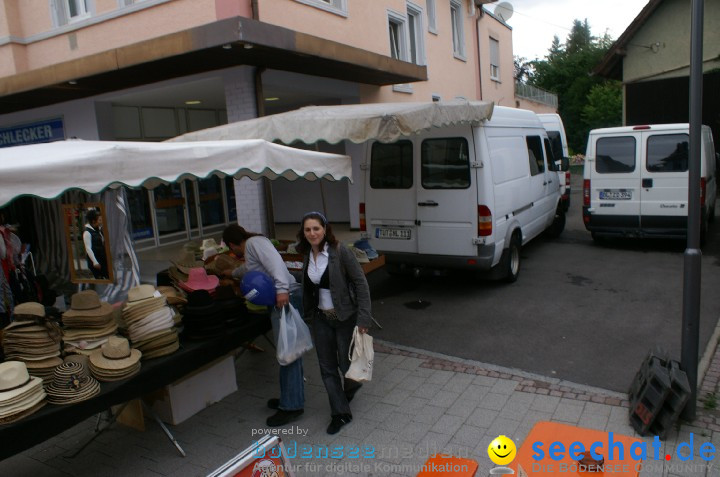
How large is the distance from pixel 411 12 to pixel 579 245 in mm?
8629

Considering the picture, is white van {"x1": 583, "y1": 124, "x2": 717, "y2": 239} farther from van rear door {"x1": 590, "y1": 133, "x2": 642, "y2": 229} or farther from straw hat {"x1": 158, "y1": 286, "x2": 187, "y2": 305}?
straw hat {"x1": 158, "y1": 286, "x2": 187, "y2": 305}

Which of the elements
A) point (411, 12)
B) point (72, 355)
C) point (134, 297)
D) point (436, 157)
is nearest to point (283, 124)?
point (436, 157)

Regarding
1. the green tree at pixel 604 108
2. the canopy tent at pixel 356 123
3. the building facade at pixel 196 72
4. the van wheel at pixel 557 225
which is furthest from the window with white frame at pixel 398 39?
the green tree at pixel 604 108

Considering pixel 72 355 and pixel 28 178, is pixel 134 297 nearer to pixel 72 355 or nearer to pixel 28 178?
pixel 72 355

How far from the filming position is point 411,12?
612 inches

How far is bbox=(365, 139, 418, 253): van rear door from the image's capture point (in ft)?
24.4

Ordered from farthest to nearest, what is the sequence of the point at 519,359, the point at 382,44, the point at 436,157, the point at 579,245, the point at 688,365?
the point at 382,44 → the point at 579,245 → the point at 436,157 → the point at 519,359 → the point at 688,365

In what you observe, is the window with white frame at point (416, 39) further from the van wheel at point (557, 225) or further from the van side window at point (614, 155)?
the van side window at point (614, 155)

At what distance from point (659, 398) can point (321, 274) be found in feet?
8.32

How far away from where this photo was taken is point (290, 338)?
13.9 feet

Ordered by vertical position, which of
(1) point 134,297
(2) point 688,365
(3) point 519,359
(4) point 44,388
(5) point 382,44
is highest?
(5) point 382,44

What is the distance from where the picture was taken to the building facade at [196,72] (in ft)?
28.2

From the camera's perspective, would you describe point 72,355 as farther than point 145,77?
No

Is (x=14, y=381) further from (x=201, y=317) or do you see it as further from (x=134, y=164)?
(x=134, y=164)
